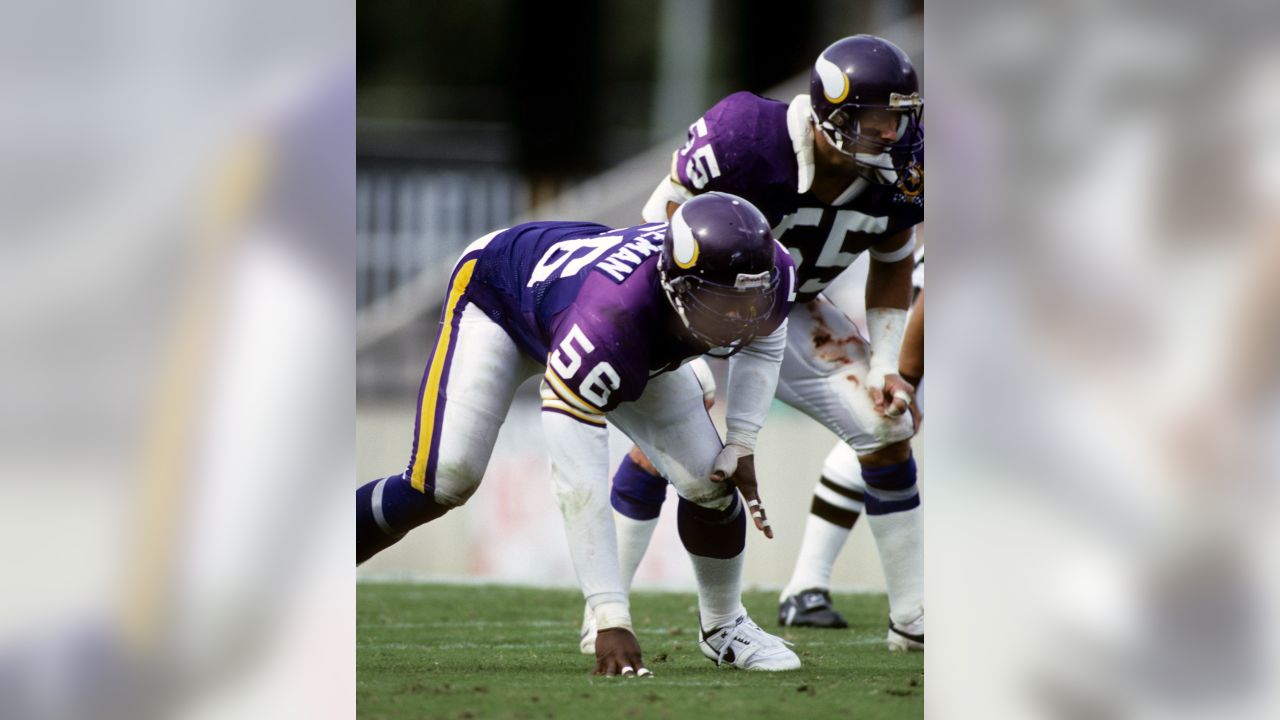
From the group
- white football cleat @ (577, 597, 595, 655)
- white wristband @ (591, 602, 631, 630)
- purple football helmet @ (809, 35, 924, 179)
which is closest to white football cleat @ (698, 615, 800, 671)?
white football cleat @ (577, 597, 595, 655)

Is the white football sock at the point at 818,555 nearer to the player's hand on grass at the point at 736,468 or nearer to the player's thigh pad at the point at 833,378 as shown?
the player's thigh pad at the point at 833,378

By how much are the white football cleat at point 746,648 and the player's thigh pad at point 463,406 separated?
Answer: 738mm

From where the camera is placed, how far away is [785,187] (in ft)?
14.6

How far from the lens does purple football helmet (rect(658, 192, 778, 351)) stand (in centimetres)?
361

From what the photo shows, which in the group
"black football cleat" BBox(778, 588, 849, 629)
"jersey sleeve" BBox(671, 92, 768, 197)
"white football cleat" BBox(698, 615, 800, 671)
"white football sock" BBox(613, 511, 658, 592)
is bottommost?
"black football cleat" BBox(778, 588, 849, 629)

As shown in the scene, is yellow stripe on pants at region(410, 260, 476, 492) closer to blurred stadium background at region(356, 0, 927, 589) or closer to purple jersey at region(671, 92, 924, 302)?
purple jersey at region(671, 92, 924, 302)

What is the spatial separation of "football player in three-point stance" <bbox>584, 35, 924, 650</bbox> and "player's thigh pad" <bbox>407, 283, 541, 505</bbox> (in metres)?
0.63

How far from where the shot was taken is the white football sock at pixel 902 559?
4535 millimetres

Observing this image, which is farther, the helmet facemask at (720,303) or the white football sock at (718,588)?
the white football sock at (718,588)

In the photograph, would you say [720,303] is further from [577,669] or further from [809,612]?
[809,612]

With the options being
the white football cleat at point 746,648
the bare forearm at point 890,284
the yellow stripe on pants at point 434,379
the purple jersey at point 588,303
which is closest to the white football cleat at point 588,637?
the white football cleat at point 746,648

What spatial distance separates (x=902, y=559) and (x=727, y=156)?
126cm
